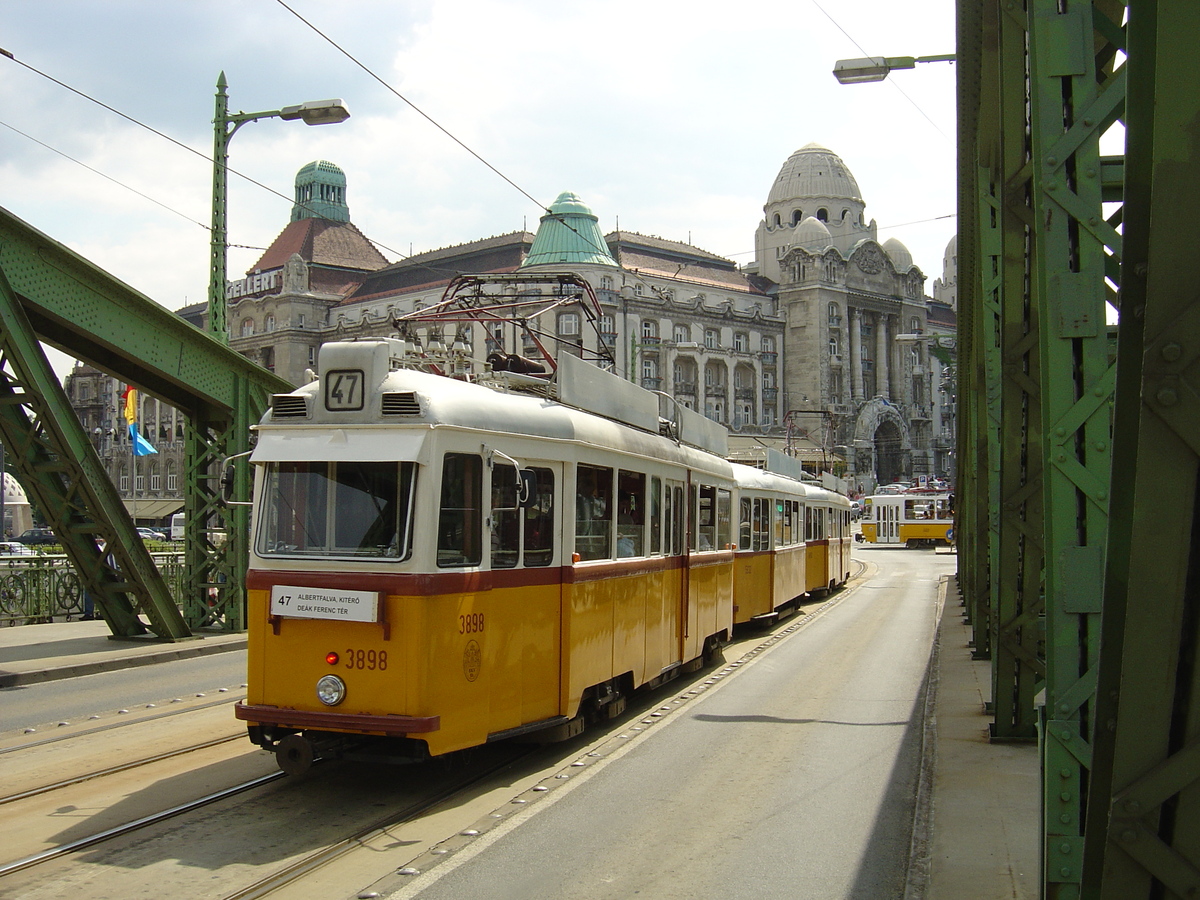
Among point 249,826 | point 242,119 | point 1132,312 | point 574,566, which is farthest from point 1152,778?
point 242,119

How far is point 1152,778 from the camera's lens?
2779mm

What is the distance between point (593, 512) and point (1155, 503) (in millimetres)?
6813

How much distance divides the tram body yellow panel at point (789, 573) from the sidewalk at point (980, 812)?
8.40m

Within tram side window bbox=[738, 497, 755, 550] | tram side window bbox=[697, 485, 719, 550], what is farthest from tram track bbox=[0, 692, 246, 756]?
tram side window bbox=[738, 497, 755, 550]

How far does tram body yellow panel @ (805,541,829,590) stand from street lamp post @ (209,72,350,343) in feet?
45.0

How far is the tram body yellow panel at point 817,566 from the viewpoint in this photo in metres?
25.5

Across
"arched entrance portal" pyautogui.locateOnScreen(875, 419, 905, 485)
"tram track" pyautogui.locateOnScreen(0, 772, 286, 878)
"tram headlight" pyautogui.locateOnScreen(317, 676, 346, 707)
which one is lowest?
"tram track" pyautogui.locateOnScreen(0, 772, 286, 878)

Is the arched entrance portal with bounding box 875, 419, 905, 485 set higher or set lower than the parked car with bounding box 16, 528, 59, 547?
higher

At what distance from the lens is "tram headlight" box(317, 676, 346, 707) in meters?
7.20

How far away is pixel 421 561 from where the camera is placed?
23.9 feet

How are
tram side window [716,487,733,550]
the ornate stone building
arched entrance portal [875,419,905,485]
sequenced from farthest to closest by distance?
arched entrance portal [875,419,905,485], the ornate stone building, tram side window [716,487,733,550]

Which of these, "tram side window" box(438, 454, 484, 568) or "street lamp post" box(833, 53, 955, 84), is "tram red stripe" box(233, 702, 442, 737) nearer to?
"tram side window" box(438, 454, 484, 568)

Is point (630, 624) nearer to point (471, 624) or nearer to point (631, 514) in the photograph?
point (631, 514)

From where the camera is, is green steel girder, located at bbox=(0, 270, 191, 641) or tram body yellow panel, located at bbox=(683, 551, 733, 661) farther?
green steel girder, located at bbox=(0, 270, 191, 641)
